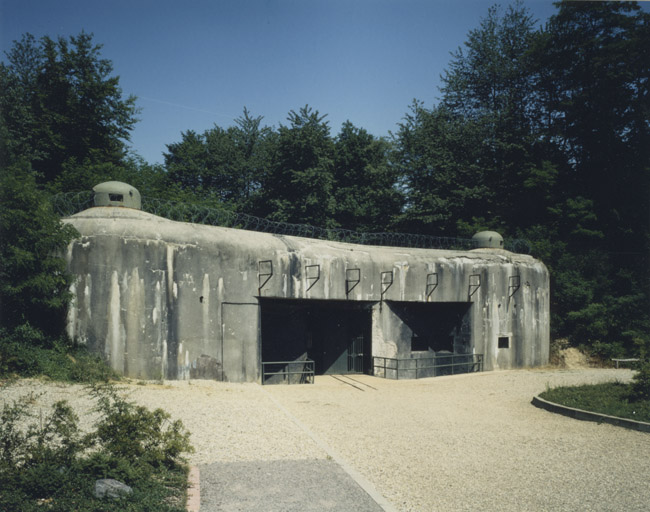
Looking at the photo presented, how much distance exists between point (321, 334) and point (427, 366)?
4451mm

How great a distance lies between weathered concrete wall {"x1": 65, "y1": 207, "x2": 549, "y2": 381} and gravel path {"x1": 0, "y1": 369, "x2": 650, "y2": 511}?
1271 mm

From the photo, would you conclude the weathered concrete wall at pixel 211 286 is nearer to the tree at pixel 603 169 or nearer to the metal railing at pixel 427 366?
the metal railing at pixel 427 366

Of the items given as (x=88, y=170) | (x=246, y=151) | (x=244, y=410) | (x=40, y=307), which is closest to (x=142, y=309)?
(x=40, y=307)

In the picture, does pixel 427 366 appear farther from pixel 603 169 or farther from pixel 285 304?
pixel 603 169

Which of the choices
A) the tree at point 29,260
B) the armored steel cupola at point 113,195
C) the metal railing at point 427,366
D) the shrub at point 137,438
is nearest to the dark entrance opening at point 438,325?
the metal railing at point 427,366

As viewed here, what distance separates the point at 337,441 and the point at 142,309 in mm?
8409

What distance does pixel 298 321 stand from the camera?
2184 centimetres

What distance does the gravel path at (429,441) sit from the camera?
738 centimetres

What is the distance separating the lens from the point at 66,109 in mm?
31938

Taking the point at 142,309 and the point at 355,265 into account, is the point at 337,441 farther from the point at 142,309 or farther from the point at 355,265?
the point at 355,265

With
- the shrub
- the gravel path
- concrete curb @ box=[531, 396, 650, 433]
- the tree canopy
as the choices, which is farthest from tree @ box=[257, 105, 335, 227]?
the shrub

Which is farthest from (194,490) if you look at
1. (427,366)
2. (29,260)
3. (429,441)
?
(427,366)

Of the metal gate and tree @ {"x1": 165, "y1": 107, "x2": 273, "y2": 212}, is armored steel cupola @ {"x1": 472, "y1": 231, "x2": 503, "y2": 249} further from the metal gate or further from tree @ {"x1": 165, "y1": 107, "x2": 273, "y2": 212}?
tree @ {"x1": 165, "y1": 107, "x2": 273, "y2": 212}

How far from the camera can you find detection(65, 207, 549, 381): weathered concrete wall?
1594 cm
